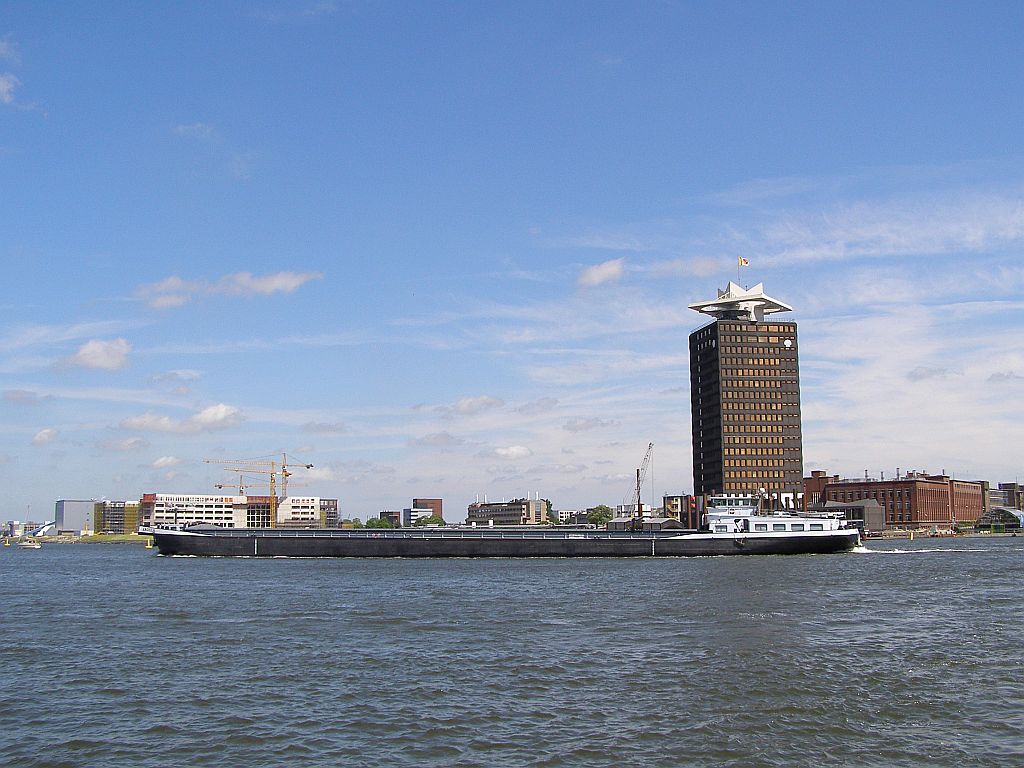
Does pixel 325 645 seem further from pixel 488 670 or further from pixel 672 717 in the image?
pixel 672 717

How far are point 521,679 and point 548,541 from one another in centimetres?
10823

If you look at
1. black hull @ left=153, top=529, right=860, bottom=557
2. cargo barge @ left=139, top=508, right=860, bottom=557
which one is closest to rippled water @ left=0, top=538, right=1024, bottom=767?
black hull @ left=153, top=529, right=860, bottom=557

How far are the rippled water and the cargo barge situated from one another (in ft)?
205

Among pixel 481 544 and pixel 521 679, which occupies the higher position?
pixel 521 679

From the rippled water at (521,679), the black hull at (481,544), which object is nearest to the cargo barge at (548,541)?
the black hull at (481,544)

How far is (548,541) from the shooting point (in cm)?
14575

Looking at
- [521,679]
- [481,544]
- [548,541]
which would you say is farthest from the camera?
[481,544]

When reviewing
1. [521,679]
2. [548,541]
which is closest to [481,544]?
[548,541]

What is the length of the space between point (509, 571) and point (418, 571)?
11.0 meters

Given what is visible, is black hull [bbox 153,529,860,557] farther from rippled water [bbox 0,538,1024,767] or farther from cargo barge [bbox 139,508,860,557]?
rippled water [bbox 0,538,1024,767]

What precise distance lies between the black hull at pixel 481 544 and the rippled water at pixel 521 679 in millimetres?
61847

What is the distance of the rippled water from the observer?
1113 inches

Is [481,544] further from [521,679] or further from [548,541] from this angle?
[521,679]

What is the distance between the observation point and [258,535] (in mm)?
159250
